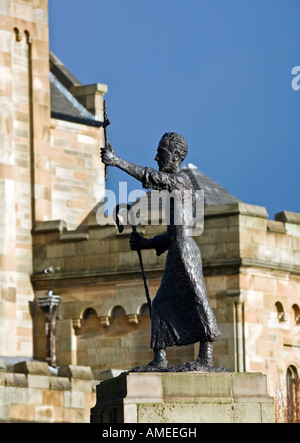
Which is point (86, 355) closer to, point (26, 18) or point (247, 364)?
point (247, 364)

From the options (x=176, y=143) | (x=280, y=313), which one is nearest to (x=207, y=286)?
(x=280, y=313)

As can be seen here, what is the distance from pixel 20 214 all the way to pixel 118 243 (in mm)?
3651

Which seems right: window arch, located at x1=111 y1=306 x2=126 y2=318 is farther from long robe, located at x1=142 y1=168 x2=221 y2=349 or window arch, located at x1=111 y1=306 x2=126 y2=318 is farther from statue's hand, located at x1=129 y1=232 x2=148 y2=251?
long robe, located at x1=142 y1=168 x2=221 y2=349

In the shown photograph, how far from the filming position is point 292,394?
5066 cm

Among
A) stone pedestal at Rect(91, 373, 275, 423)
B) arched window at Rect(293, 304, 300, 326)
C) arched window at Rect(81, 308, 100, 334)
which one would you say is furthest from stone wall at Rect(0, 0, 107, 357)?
stone pedestal at Rect(91, 373, 275, 423)

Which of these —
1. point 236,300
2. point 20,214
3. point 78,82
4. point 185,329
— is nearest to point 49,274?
point 20,214

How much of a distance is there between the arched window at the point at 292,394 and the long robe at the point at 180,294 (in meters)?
20.6

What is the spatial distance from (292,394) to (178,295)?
Result: 24.1 meters

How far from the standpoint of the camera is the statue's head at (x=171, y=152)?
2752 centimetres

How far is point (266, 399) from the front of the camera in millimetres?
26672

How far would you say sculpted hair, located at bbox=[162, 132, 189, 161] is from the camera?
90.4 feet

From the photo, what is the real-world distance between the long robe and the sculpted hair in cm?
42

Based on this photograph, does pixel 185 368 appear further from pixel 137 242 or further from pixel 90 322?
pixel 90 322
